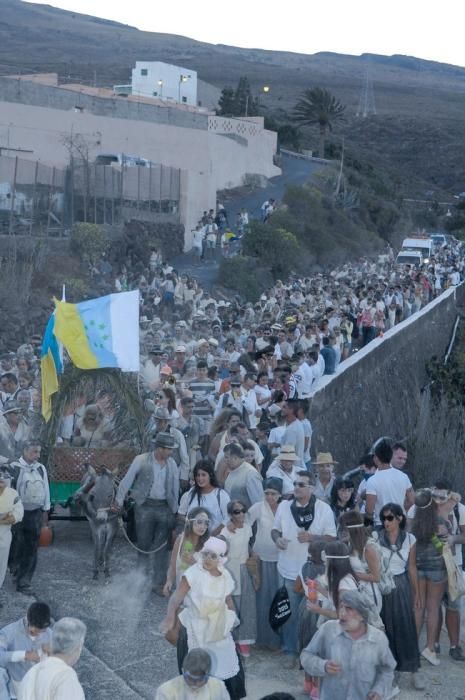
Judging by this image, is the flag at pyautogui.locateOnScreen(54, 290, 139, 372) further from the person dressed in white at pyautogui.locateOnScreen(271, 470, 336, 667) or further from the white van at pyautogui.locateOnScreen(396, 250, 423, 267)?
the white van at pyautogui.locateOnScreen(396, 250, 423, 267)

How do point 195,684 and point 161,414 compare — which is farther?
point 161,414

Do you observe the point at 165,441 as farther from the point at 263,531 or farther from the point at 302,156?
the point at 302,156

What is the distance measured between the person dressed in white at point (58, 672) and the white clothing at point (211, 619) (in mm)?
1522

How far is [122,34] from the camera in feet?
655

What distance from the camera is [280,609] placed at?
8.84m

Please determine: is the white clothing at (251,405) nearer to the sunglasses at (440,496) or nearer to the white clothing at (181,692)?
the sunglasses at (440,496)

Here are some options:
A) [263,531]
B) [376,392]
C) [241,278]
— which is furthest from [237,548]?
[241,278]

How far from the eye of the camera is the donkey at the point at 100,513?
→ 1034cm

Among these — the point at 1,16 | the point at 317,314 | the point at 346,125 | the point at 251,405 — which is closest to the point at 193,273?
the point at 317,314

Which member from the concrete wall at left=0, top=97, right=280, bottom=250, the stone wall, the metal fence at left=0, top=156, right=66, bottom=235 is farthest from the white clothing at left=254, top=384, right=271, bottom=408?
Result: the stone wall

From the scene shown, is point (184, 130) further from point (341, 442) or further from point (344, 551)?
point (344, 551)

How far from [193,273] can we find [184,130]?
13380 mm

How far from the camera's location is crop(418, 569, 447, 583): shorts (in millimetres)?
9055

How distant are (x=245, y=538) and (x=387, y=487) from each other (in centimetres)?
150
